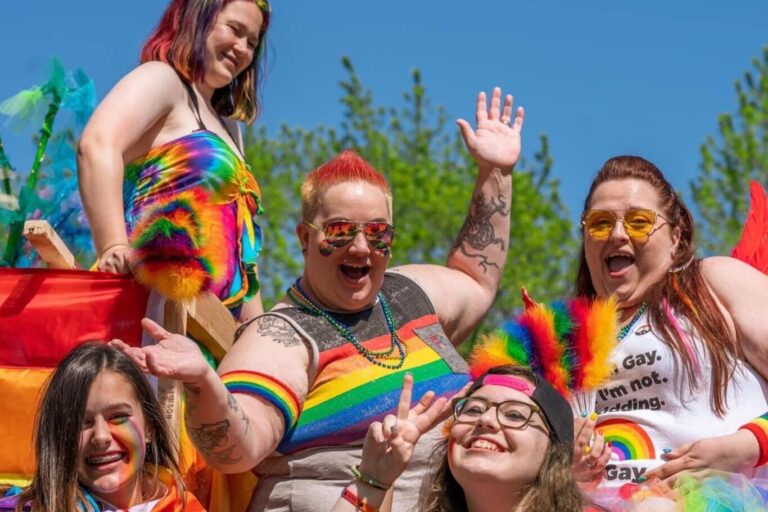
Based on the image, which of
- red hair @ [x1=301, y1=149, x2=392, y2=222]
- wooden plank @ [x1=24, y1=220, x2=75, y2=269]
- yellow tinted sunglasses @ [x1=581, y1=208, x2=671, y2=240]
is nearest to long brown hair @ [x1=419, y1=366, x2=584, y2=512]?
yellow tinted sunglasses @ [x1=581, y1=208, x2=671, y2=240]

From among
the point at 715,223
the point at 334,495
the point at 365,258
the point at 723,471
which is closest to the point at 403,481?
the point at 334,495

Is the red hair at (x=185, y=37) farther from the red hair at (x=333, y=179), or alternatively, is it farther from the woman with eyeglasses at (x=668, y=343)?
the woman with eyeglasses at (x=668, y=343)

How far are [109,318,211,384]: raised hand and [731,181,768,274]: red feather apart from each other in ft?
6.64

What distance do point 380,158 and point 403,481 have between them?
59.7 ft

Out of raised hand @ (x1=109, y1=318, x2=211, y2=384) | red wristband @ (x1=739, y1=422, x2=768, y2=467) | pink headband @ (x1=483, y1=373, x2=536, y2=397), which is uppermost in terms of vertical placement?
red wristband @ (x1=739, y1=422, x2=768, y2=467)

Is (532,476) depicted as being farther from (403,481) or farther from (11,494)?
(11,494)

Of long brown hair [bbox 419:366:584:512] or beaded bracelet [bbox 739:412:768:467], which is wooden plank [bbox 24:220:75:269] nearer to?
long brown hair [bbox 419:366:584:512]

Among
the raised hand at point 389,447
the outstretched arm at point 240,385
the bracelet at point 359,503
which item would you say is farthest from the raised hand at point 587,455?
the outstretched arm at point 240,385

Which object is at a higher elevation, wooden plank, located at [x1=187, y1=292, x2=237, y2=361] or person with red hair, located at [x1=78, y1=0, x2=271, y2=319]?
person with red hair, located at [x1=78, y1=0, x2=271, y2=319]

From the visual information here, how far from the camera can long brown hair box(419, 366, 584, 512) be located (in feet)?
12.1

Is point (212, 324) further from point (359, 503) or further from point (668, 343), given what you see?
point (668, 343)

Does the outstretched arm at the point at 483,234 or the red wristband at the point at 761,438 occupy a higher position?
the outstretched arm at the point at 483,234

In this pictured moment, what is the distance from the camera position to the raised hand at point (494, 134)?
503 centimetres

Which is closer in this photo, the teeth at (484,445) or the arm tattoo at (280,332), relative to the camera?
the teeth at (484,445)
